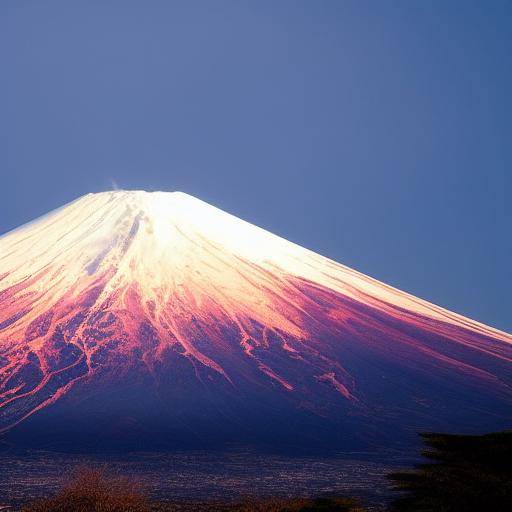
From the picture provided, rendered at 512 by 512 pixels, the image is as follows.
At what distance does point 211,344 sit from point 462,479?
113 ft

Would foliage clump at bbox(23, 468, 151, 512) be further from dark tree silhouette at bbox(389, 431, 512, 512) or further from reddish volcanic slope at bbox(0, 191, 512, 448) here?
reddish volcanic slope at bbox(0, 191, 512, 448)

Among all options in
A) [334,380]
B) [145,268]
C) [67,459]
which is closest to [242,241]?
[145,268]

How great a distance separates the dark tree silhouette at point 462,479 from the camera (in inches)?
1013

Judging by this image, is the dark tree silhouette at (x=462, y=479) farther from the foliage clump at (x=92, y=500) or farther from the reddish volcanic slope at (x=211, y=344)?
the reddish volcanic slope at (x=211, y=344)

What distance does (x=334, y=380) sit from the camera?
2331 inches

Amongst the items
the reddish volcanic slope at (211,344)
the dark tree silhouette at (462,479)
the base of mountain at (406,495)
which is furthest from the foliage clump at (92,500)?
the reddish volcanic slope at (211,344)

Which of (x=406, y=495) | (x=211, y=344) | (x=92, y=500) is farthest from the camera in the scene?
(x=211, y=344)

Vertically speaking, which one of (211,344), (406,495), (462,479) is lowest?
(406,495)

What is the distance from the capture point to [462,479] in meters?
28.5

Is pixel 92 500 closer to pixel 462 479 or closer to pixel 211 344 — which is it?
pixel 462 479

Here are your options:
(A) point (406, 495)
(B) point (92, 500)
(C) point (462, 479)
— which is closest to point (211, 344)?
(A) point (406, 495)

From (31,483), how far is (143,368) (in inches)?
945

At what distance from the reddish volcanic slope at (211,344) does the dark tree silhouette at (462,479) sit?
12111mm

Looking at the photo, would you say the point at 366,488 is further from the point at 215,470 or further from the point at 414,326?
the point at 414,326
